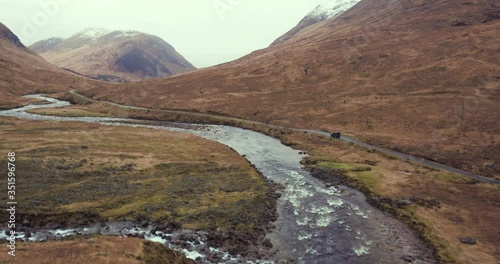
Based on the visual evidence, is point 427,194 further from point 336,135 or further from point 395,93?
point 395,93

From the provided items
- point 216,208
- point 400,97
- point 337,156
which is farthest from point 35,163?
point 400,97

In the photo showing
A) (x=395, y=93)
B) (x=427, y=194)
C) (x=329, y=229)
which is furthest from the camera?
(x=395, y=93)

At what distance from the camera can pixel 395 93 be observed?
473 ft

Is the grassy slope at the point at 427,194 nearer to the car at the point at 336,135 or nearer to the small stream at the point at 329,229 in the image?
the small stream at the point at 329,229

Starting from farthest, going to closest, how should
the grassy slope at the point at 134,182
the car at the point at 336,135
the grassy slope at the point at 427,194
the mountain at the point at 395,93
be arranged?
the car at the point at 336,135, the mountain at the point at 395,93, the grassy slope at the point at 134,182, the grassy slope at the point at 427,194

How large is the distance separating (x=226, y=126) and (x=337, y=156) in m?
51.3

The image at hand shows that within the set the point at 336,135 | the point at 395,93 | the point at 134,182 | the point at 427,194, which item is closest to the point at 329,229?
the point at 427,194

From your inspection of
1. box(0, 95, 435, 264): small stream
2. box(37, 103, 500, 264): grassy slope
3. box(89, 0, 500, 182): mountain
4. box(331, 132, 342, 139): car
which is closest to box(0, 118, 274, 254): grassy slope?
box(0, 95, 435, 264): small stream

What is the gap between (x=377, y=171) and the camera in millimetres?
79688

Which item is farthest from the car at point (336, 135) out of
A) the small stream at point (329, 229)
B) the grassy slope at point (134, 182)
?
the grassy slope at point (134, 182)

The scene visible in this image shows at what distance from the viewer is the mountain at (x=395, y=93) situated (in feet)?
347

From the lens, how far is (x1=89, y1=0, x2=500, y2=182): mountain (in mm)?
105812

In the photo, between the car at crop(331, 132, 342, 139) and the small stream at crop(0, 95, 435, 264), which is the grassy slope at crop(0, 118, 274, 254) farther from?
the car at crop(331, 132, 342, 139)

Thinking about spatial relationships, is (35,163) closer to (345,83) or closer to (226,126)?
(226,126)
